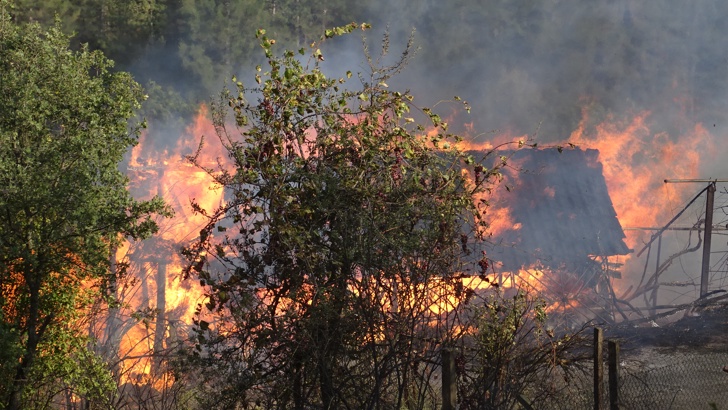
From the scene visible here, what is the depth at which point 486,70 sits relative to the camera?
3869 cm

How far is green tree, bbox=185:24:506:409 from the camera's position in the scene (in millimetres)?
7395

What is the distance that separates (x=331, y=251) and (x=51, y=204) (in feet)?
24.2

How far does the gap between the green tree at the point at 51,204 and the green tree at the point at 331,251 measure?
635cm

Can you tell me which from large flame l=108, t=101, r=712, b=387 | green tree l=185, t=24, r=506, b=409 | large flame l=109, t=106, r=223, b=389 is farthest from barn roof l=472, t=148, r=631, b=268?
green tree l=185, t=24, r=506, b=409

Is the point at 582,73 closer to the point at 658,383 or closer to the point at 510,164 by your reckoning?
the point at 510,164

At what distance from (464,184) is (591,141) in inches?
1219

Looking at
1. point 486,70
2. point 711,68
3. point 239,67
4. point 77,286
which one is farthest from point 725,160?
point 77,286

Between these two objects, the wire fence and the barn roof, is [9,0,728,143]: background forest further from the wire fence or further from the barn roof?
the wire fence

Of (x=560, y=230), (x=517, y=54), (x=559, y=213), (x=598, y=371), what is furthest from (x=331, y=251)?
(x=517, y=54)

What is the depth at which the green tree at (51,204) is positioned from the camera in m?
13.2

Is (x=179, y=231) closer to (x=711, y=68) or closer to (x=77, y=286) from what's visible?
(x=77, y=286)

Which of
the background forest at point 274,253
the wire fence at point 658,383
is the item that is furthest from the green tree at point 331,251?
the wire fence at point 658,383

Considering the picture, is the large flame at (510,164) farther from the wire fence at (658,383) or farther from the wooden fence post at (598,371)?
the wooden fence post at (598,371)

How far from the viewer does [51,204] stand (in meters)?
13.1
